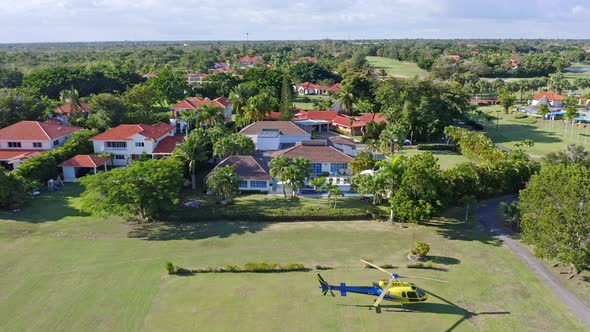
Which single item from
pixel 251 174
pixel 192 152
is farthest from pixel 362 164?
pixel 192 152

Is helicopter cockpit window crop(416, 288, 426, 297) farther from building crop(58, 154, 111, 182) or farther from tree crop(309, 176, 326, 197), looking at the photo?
building crop(58, 154, 111, 182)

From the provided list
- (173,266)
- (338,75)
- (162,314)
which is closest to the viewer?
(162,314)

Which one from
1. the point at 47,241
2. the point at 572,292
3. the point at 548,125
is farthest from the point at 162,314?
the point at 548,125

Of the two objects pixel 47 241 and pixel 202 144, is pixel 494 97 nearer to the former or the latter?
pixel 202 144

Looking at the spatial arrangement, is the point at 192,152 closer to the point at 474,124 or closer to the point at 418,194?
the point at 418,194

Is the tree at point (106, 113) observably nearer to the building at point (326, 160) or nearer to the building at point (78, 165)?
the building at point (78, 165)

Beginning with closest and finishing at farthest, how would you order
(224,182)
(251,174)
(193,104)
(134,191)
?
1. (134,191)
2. (224,182)
3. (251,174)
4. (193,104)
